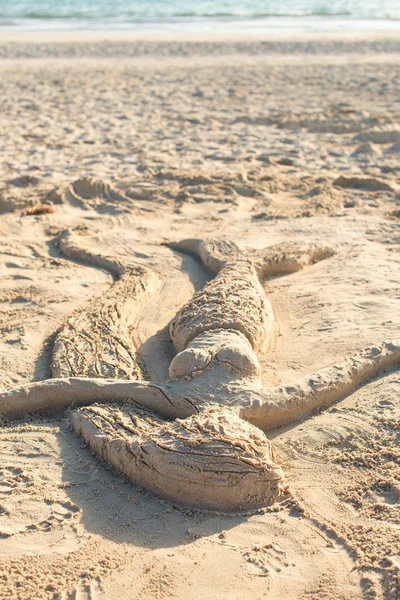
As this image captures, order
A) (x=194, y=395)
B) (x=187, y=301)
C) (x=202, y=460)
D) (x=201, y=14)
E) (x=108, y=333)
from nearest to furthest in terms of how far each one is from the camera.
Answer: (x=202, y=460) < (x=194, y=395) < (x=108, y=333) < (x=187, y=301) < (x=201, y=14)

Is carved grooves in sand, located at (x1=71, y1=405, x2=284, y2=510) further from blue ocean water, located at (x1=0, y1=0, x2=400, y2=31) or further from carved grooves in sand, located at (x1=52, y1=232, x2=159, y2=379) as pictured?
blue ocean water, located at (x1=0, y1=0, x2=400, y2=31)

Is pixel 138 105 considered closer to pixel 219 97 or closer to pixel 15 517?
pixel 219 97

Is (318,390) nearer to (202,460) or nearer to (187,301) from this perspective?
(202,460)

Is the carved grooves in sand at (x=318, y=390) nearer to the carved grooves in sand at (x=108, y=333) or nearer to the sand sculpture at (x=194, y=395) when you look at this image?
the sand sculpture at (x=194, y=395)

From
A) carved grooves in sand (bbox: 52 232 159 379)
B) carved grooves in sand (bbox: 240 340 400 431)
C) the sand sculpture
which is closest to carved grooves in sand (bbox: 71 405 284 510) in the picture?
the sand sculpture

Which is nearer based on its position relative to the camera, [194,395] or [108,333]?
[194,395]

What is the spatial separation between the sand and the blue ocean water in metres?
13.6

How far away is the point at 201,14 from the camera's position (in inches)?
1016

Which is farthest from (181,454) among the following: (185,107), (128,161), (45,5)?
(45,5)

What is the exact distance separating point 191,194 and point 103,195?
766 mm

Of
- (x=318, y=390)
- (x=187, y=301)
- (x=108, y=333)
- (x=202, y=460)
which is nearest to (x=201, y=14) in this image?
(x=187, y=301)

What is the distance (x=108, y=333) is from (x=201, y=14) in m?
24.8

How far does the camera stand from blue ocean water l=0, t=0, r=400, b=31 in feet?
73.2

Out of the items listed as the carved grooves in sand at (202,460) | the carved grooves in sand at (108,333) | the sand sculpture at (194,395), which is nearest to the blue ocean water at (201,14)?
the carved grooves in sand at (108,333)
